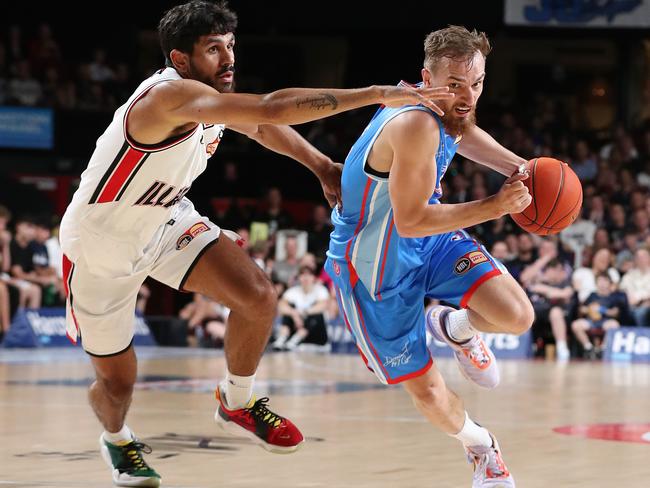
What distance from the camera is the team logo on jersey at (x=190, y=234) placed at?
5.24 metres

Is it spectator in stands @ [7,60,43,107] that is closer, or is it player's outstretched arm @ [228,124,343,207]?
player's outstretched arm @ [228,124,343,207]

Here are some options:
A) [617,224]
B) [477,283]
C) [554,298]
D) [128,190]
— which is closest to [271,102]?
[128,190]

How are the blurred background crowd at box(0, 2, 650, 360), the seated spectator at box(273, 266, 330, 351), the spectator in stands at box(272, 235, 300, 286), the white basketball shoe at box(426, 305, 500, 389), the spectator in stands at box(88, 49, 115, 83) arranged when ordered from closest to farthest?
the white basketball shoe at box(426, 305, 500, 389) → the blurred background crowd at box(0, 2, 650, 360) → the seated spectator at box(273, 266, 330, 351) → the spectator in stands at box(272, 235, 300, 286) → the spectator in stands at box(88, 49, 115, 83)

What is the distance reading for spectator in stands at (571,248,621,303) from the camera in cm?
1420

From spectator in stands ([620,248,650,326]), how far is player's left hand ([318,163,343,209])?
29.5ft

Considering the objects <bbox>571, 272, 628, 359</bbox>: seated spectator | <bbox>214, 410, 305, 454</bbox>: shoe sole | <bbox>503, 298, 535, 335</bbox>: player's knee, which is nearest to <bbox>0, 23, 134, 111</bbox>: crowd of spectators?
<bbox>571, 272, 628, 359</bbox>: seated spectator

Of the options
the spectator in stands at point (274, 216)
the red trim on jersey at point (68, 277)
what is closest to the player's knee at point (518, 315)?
the red trim on jersey at point (68, 277)

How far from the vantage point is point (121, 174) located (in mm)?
4969

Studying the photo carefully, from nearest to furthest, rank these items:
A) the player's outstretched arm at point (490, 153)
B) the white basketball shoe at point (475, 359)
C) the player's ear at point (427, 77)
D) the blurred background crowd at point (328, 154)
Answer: the player's ear at point (427, 77), the player's outstretched arm at point (490, 153), the white basketball shoe at point (475, 359), the blurred background crowd at point (328, 154)

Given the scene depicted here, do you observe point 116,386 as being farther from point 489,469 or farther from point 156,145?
point 489,469

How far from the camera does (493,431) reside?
7.22 meters

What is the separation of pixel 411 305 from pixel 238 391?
33.5 inches

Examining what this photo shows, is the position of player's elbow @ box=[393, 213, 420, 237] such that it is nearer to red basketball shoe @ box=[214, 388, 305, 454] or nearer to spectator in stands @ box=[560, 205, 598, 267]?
red basketball shoe @ box=[214, 388, 305, 454]

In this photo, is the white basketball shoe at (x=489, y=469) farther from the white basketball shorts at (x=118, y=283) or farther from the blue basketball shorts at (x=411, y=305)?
the white basketball shorts at (x=118, y=283)
